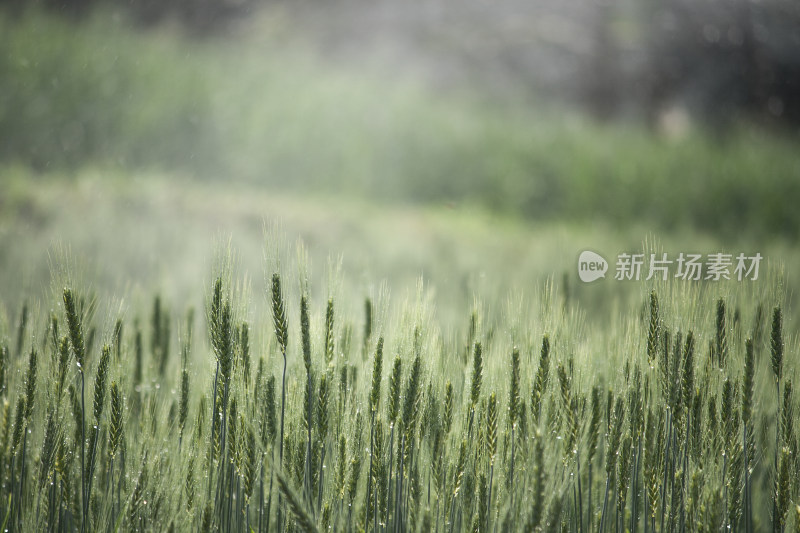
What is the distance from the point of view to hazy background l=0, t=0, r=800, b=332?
7.27ft

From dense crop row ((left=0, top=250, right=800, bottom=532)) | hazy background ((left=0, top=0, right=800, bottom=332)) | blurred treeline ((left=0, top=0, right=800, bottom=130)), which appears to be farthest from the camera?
blurred treeline ((left=0, top=0, right=800, bottom=130))

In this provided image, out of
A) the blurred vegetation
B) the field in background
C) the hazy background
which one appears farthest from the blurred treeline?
the field in background

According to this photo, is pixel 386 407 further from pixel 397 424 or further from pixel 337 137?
pixel 337 137

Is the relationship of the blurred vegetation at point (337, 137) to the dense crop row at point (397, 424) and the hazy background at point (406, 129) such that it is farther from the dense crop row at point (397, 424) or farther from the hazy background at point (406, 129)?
the dense crop row at point (397, 424)

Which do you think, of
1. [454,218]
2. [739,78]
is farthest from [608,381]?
[739,78]

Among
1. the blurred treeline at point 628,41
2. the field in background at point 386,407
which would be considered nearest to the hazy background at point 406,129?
the blurred treeline at point 628,41

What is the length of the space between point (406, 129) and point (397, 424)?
311cm

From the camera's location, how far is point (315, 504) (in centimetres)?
57

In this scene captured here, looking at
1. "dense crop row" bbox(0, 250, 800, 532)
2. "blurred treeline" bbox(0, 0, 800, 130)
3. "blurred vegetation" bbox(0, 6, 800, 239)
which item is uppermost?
"blurred treeline" bbox(0, 0, 800, 130)

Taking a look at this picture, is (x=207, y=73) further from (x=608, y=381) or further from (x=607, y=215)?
(x=608, y=381)

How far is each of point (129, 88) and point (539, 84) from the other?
2.39m

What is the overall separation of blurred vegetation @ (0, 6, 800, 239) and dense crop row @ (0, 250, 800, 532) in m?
2.24

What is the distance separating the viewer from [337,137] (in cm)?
336

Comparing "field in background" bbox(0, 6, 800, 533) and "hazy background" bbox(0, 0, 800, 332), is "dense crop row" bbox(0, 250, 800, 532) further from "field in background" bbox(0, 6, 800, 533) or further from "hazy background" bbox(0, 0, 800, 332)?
"hazy background" bbox(0, 0, 800, 332)
